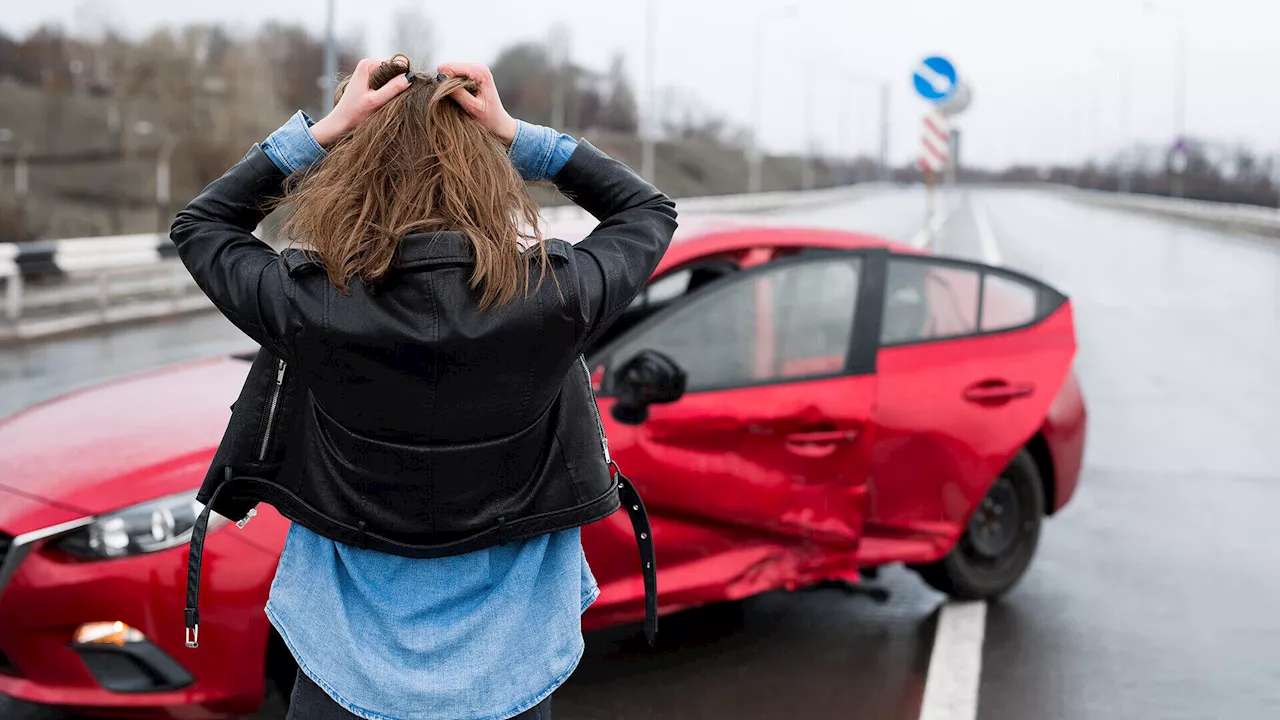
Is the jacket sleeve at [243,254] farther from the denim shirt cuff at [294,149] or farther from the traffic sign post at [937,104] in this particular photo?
the traffic sign post at [937,104]

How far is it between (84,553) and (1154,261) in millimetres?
28132

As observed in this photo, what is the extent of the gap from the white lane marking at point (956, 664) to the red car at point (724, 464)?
0.13m

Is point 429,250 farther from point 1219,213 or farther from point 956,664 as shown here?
point 1219,213

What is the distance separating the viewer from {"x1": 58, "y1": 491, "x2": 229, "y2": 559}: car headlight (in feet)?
11.3

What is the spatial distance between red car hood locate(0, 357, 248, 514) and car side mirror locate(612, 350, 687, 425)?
1145mm

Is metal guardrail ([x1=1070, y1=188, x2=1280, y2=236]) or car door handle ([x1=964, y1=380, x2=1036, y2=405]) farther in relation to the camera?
metal guardrail ([x1=1070, y1=188, x2=1280, y2=236])

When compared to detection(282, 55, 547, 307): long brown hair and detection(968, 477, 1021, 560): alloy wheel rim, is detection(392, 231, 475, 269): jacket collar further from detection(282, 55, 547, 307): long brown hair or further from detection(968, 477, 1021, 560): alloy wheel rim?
detection(968, 477, 1021, 560): alloy wheel rim

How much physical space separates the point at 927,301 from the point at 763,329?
0.82 meters

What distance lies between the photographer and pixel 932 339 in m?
4.92

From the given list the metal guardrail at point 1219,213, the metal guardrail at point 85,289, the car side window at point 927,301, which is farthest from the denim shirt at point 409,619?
the metal guardrail at point 1219,213

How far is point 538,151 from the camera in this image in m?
2.06

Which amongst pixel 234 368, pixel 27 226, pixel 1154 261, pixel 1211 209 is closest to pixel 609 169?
pixel 234 368

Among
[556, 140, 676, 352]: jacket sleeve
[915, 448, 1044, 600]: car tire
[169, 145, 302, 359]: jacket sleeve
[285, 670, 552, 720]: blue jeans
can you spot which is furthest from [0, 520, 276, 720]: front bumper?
[915, 448, 1044, 600]: car tire

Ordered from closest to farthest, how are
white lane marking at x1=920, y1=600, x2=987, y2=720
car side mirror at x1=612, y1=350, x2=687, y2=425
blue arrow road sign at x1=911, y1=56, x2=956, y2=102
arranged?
car side mirror at x1=612, y1=350, x2=687, y2=425, white lane marking at x1=920, y1=600, x2=987, y2=720, blue arrow road sign at x1=911, y1=56, x2=956, y2=102
